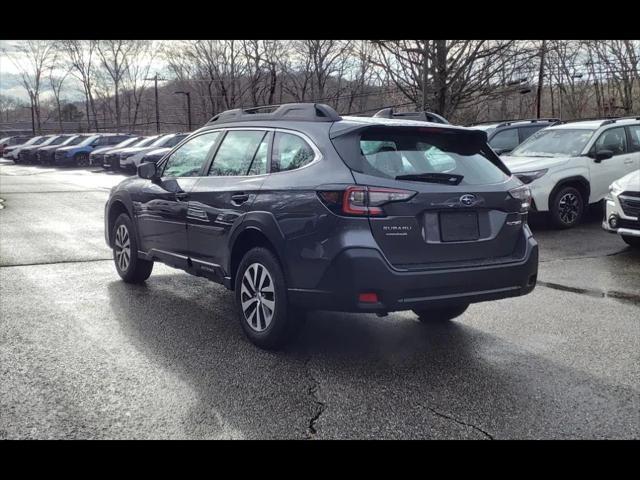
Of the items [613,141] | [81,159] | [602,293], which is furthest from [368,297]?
[81,159]

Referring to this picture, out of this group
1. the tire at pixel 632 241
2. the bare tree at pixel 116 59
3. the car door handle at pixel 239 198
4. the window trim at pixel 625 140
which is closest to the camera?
the car door handle at pixel 239 198

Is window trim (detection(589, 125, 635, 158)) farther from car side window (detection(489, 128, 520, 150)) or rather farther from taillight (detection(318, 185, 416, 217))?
taillight (detection(318, 185, 416, 217))

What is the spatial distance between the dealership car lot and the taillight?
3.52 ft

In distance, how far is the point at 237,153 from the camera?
564cm

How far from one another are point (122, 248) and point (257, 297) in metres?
2.94

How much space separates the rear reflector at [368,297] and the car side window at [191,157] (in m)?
2.34

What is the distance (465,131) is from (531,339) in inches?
66.0

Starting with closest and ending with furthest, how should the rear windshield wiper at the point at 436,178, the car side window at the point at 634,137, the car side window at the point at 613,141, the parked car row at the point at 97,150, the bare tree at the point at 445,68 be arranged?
the rear windshield wiper at the point at 436,178, the car side window at the point at 613,141, the car side window at the point at 634,137, the bare tree at the point at 445,68, the parked car row at the point at 97,150

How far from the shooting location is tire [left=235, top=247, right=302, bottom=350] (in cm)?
481

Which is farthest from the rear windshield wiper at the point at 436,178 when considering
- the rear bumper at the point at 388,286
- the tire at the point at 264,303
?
the tire at the point at 264,303

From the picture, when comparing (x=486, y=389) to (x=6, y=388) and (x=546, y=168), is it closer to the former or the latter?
(x=6, y=388)

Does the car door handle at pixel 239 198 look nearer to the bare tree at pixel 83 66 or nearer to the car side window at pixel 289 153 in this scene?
the car side window at pixel 289 153

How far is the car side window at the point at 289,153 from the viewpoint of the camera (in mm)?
4887

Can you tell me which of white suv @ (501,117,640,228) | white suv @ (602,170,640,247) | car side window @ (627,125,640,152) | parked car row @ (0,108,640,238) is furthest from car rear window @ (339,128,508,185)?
car side window @ (627,125,640,152)
